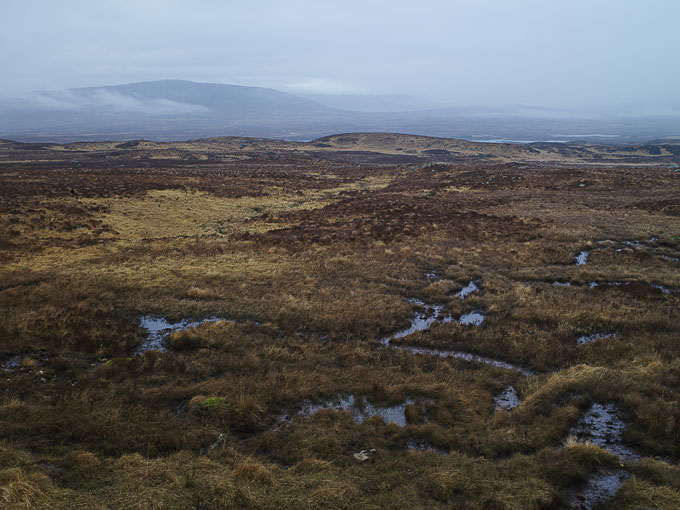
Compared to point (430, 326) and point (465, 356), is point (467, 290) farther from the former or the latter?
point (465, 356)

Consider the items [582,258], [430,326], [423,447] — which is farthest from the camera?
[582,258]

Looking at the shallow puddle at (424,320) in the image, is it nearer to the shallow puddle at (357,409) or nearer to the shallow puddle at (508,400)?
the shallow puddle at (357,409)

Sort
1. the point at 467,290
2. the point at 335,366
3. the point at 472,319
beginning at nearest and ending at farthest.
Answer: the point at 335,366 < the point at 472,319 < the point at 467,290

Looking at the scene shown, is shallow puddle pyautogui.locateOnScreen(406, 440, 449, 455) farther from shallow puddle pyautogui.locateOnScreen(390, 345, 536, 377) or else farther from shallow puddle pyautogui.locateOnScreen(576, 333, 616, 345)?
shallow puddle pyautogui.locateOnScreen(576, 333, 616, 345)

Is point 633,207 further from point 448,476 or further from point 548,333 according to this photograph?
point 448,476

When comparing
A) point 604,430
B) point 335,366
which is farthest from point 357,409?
point 604,430

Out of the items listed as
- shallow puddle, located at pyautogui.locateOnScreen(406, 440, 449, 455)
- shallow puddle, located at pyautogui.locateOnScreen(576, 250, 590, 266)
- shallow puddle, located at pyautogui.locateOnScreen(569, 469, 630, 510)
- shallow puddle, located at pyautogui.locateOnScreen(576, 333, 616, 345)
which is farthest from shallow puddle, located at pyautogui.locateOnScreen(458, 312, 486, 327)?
shallow puddle, located at pyautogui.locateOnScreen(576, 250, 590, 266)

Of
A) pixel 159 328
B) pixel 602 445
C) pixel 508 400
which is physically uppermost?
pixel 159 328
